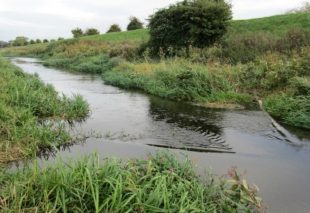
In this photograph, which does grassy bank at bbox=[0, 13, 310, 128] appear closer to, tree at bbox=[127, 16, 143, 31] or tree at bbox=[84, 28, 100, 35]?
tree at bbox=[127, 16, 143, 31]

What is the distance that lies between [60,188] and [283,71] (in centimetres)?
1027

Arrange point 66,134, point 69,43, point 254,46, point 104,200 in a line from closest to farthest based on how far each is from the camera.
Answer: point 104,200, point 66,134, point 254,46, point 69,43

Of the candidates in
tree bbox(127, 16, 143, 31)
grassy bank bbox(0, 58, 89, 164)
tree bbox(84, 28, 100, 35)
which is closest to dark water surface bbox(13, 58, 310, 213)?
grassy bank bbox(0, 58, 89, 164)

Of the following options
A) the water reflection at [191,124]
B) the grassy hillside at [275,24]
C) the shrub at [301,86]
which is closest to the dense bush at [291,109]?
the shrub at [301,86]

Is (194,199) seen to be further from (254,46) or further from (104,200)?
(254,46)

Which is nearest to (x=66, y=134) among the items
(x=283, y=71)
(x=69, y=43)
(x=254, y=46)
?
(x=283, y=71)

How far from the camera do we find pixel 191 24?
71.1ft

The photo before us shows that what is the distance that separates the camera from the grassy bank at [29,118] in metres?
7.24

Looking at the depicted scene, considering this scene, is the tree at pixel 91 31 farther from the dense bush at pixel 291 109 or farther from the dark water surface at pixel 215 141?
the dense bush at pixel 291 109

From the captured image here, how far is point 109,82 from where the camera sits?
1930 cm

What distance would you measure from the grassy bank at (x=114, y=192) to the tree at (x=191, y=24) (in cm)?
1684

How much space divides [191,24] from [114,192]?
1819cm

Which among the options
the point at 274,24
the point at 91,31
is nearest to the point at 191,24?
the point at 274,24

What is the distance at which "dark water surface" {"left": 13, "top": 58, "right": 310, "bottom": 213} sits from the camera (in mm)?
6250
